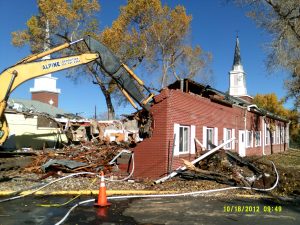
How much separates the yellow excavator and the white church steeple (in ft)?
173

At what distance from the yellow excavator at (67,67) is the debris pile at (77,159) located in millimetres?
2385

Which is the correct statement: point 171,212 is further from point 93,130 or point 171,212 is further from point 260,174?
point 93,130

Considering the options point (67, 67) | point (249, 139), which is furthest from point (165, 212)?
point (249, 139)

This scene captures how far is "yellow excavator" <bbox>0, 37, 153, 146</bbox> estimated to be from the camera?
13.4 metres

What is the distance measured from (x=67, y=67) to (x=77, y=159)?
14.2 ft

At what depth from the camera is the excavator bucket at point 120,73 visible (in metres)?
15.0

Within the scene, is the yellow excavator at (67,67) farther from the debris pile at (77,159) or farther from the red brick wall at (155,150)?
the debris pile at (77,159)

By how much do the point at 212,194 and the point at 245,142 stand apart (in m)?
15.3

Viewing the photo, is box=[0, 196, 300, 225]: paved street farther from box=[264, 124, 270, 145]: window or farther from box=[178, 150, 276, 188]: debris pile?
box=[264, 124, 270, 145]: window

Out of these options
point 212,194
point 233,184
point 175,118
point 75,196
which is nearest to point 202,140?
point 175,118

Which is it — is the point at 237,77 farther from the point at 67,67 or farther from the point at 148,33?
the point at 67,67

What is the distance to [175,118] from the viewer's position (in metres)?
15.6

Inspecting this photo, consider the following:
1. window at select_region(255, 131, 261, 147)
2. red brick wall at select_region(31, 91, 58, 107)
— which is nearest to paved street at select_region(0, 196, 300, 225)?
window at select_region(255, 131, 261, 147)

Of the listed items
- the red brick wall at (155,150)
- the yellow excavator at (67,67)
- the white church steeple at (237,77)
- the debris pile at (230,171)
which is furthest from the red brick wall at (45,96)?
the debris pile at (230,171)
